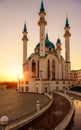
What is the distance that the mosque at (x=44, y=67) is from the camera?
132 feet

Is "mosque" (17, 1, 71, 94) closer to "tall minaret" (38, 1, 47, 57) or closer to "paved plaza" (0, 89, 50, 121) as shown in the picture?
"tall minaret" (38, 1, 47, 57)

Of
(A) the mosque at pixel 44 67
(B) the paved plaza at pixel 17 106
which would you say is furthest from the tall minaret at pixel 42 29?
(B) the paved plaza at pixel 17 106

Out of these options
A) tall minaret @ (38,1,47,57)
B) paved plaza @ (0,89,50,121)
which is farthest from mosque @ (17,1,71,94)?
A: paved plaza @ (0,89,50,121)

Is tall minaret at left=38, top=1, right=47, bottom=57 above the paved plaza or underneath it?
above

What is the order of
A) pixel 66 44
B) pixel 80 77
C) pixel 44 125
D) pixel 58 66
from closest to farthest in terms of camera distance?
1. pixel 44 125
2. pixel 58 66
3. pixel 66 44
4. pixel 80 77

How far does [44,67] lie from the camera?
41.8m

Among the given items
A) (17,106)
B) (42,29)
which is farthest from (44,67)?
(17,106)

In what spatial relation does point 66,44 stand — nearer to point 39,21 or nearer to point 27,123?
point 39,21

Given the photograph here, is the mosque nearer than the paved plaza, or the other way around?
the paved plaza

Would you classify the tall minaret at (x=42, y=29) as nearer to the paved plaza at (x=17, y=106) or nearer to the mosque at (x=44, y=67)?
the mosque at (x=44, y=67)

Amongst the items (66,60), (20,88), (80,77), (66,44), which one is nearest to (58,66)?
(66,60)

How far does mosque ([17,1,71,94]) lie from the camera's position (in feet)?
132

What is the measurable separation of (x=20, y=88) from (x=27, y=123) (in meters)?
33.5

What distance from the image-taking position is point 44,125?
11.1m
